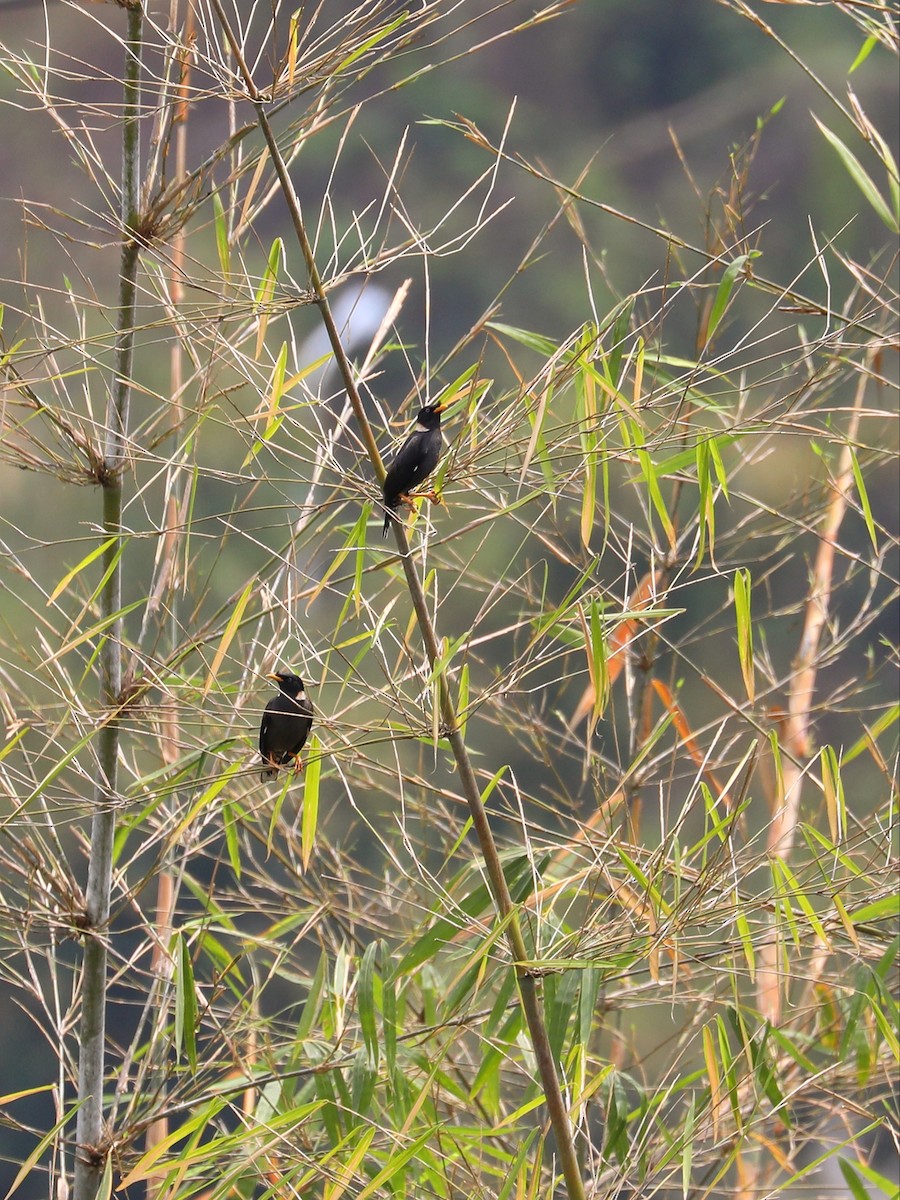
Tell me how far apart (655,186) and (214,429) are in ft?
4.34

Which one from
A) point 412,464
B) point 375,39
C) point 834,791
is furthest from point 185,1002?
point 375,39

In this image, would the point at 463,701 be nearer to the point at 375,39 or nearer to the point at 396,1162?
the point at 396,1162

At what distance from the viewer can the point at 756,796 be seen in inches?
116

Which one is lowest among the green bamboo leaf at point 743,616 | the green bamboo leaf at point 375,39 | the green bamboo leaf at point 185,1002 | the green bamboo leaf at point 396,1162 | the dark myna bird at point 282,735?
the green bamboo leaf at point 396,1162

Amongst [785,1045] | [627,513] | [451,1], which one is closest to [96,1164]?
[785,1045]

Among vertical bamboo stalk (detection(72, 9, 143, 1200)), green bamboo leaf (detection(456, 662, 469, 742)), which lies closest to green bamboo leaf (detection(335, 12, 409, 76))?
vertical bamboo stalk (detection(72, 9, 143, 1200))

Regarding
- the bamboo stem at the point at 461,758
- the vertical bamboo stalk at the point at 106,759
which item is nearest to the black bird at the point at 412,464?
the bamboo stem at the point at 461,758

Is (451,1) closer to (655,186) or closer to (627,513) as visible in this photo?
(655,186)

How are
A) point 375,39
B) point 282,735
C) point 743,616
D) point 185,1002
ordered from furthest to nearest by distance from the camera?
point 282,735 → point 185,1002 → point 743,616 → point 375,39

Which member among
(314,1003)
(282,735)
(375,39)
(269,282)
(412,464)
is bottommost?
(314,1003)

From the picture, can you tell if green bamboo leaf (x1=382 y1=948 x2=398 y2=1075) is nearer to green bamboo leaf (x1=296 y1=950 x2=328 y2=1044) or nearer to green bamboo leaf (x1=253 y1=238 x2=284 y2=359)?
green bamboo leaf (x1=296 y1=950 x2=328 y2=1044)

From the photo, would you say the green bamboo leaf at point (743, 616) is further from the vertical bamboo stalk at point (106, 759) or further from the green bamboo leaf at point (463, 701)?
the vertical bamboo stalk at point (106, 759)

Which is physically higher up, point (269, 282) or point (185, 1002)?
point (269, 282)

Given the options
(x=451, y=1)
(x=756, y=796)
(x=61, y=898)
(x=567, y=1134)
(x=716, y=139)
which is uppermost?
(x=451, y=1)
